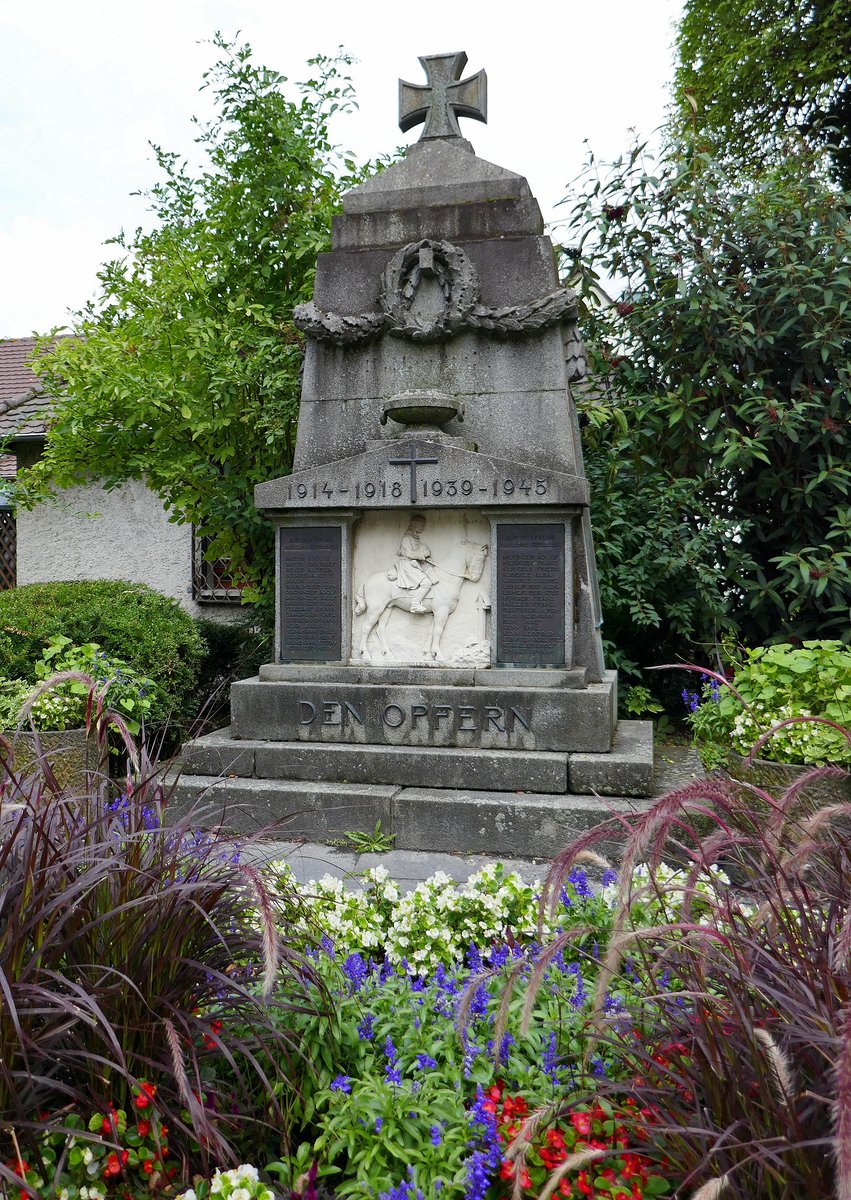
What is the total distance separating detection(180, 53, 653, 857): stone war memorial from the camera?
16.1ft

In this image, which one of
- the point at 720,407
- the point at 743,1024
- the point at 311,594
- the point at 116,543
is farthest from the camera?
the point at 116,543

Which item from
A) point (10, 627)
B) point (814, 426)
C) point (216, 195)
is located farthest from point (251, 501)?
point (814, 426)

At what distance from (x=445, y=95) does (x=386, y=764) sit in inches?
176

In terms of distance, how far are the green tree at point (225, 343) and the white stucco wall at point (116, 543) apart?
4.84 metres

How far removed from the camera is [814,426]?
7.58 metres

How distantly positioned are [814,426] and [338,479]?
4.43 m

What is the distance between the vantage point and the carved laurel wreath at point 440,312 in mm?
5434

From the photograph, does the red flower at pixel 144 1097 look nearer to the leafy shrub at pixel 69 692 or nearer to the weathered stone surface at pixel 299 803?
the weathered stone surface at pixel 299 803

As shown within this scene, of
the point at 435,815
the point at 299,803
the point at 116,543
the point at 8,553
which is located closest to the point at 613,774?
the point at 435,815

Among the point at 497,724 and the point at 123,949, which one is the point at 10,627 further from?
the point at 123,949

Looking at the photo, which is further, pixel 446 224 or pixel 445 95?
pixel 445 95

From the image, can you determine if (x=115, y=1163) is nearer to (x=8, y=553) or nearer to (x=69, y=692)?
(x=69, y=692)

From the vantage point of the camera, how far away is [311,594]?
5.58 meters

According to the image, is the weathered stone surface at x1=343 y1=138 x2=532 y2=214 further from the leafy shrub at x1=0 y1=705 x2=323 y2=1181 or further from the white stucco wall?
the white stucco wall
